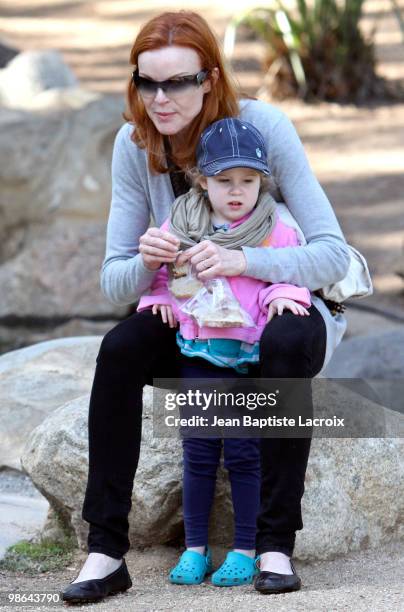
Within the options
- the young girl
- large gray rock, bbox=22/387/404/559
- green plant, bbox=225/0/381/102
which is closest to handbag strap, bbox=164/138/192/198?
the young girl

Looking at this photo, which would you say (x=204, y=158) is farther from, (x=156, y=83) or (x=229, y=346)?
(x=229, y=346)

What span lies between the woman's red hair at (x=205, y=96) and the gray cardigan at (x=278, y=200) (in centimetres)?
4

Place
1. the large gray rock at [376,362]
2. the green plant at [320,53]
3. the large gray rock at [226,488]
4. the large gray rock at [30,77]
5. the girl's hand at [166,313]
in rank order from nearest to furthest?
1. the girl's hand at [166,313]
2. the large gray rock at [226,488]
3. the large gray rock at [376,362]
4. the large gray rock at [30,77]
5. the green plant at [320,53]

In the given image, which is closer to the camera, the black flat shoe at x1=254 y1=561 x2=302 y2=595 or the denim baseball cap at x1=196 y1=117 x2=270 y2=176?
the black flat shoe at x1=254 y1=561 x2=302 y2=595

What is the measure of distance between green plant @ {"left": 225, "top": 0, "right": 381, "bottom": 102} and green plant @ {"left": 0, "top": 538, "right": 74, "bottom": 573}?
5.86m

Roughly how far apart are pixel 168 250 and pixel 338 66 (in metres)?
6.27

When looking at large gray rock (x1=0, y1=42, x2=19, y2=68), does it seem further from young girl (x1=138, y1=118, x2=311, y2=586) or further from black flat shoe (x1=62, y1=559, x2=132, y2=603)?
black flat shoe (x1=62, y1=559, x2=132, y2=603)

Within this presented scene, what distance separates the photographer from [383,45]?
932 centimetres

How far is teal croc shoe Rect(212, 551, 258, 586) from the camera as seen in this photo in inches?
98.9

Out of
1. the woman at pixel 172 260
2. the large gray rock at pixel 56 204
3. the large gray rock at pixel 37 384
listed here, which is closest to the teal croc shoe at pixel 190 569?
the woman at pixel 172 260

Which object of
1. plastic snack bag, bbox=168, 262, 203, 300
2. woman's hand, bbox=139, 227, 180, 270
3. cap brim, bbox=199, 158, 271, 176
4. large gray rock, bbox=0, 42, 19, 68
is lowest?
plastic snack bag, bbox=168, 262, 203, 300

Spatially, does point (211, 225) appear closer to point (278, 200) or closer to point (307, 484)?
point (278, 200)

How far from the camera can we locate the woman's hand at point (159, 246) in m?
2.52

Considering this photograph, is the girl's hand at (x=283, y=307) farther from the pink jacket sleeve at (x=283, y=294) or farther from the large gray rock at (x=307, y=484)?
the large gray rock at (x=307, y=484)
